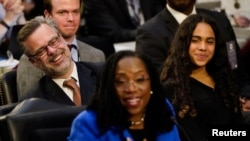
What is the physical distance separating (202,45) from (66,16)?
3.01ft

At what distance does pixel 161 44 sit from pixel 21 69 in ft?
→ 2.88

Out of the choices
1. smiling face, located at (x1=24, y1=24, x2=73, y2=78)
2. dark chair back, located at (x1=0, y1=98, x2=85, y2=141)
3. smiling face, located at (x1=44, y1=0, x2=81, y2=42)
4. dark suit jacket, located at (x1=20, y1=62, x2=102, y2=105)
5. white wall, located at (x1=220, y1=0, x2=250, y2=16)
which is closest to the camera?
dark chair back, located at (x1=0, y1=98, x2=85, y2=141)

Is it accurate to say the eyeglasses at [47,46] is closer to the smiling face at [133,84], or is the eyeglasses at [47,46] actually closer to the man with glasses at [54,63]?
the man with glasses at [54,63]

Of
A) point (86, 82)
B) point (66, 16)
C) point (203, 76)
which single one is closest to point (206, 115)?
point (203, 76)

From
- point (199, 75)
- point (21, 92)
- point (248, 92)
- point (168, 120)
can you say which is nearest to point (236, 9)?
point (248, 92)

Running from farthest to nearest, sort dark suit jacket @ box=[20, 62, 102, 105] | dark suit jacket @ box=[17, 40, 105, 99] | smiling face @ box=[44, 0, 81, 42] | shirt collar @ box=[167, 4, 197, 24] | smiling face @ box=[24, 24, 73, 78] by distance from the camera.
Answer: shirt collar @ box=[167, 4, 197, 24] < smiling face @ box=[44, 0, 81, 42] < dark suit jacket @ box=[17, 40, 105, 99] < smiling face @ box=[24, 24, 73, 78] < dark suit jacket @ box=[20, 62, 102, 105]

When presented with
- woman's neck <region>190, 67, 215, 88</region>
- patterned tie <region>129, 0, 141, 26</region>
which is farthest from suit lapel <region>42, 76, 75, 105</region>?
patterned tie <region>129, 0, 141, 26</region>

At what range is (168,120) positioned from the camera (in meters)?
2.45

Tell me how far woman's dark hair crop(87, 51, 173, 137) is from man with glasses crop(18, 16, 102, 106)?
0.77 m

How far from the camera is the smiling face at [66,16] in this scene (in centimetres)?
375

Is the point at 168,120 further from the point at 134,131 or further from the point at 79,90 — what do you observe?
the point at 79,90

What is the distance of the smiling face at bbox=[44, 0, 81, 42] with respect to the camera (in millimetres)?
3754

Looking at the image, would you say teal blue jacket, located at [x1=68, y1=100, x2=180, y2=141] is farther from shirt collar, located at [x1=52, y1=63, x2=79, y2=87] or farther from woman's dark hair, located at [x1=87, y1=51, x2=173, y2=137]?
shirt collar, located at [x1=52, y1=63, x2=79, y2=87]

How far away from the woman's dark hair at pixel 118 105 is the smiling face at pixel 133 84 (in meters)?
0.02
